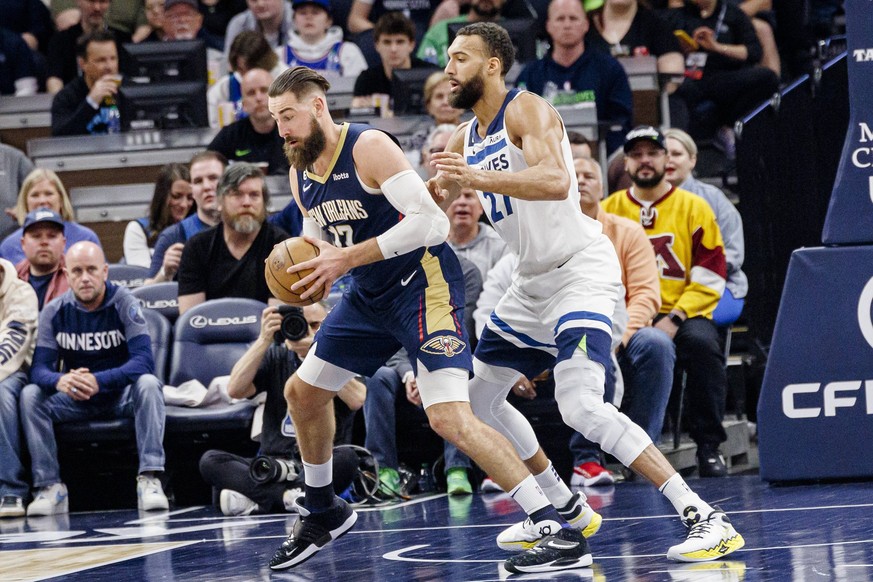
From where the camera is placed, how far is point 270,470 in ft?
23.9

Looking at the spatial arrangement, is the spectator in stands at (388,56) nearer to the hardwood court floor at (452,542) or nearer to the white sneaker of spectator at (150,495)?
the white sneaker of spectator at (150,495)

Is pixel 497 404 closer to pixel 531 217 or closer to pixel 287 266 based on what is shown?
pixel 531 217

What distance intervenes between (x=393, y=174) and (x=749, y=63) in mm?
7054

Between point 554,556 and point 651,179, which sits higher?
point 651,179

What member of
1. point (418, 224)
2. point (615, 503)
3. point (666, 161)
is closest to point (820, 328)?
point (615, 503)

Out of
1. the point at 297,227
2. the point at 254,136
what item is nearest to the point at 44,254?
the point at 297,227

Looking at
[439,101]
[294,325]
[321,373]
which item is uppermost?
A: [439,101]

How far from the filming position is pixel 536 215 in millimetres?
5270

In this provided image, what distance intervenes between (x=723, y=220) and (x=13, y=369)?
4.75m

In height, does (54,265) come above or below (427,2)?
below

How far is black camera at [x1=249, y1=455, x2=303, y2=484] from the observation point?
286 inches

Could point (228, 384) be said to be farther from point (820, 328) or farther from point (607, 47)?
point (607, 47)

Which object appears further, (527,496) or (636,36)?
(636,36)

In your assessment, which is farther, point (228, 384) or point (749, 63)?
point (749, 63)
